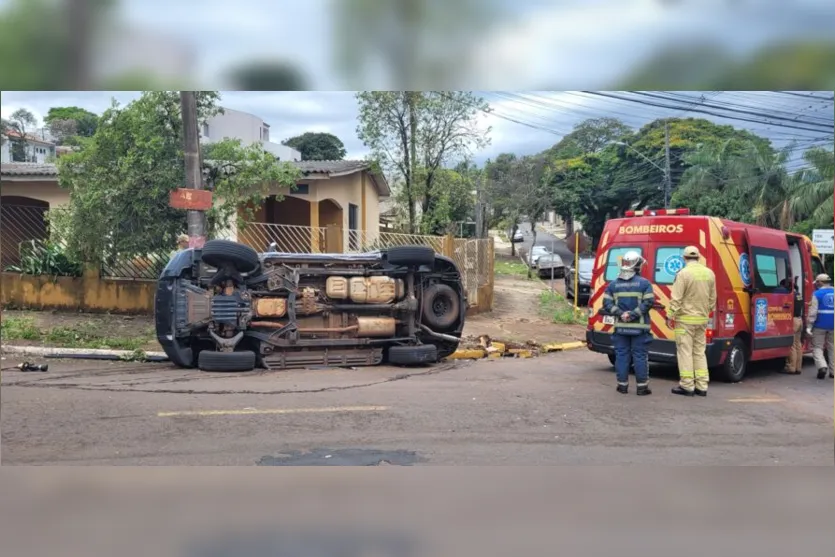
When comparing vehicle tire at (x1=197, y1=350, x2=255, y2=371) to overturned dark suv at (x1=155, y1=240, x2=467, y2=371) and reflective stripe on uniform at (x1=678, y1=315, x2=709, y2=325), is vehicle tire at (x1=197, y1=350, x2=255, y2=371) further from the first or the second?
reflective stripe on uniform at (x1=678, y1=315, x2=709, y2=325)

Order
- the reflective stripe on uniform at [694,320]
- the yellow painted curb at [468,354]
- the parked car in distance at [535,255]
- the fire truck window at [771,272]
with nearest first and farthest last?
the reflective stripe on uniform at [694,320] < the fire truck window at [771,272] < the yellow painted curb at [468,354] < the parked car in distance at [535,255]

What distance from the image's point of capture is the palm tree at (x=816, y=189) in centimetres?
604

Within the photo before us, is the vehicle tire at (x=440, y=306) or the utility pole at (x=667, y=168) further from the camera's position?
the vehicle tire at (x=440, y=306)

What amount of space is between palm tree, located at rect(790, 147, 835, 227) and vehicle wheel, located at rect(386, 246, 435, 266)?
13.7 feet

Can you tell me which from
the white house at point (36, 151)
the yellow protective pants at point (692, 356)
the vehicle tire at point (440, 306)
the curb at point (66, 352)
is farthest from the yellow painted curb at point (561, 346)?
the white house at point (36, 151)

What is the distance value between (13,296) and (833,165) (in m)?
11.6

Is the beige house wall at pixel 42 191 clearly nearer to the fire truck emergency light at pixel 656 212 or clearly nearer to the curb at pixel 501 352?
the curb at pixel 501 352

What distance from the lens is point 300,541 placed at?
403 cm

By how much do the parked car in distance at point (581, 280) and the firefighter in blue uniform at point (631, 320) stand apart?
3.96 meters

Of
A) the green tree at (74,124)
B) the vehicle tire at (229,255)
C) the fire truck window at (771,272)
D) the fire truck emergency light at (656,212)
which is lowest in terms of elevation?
the fire truck window at (771,272)

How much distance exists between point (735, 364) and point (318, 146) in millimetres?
7085

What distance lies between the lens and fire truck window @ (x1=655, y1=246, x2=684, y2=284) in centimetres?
861

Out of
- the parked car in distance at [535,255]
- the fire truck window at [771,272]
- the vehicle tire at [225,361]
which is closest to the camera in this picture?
the vehicle tire at [225,361]

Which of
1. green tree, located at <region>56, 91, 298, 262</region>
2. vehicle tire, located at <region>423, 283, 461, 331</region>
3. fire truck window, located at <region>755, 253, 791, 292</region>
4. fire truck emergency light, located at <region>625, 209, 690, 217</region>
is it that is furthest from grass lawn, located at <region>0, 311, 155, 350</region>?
fire truck window, located at <region>755, 253, 791, 292</region>
